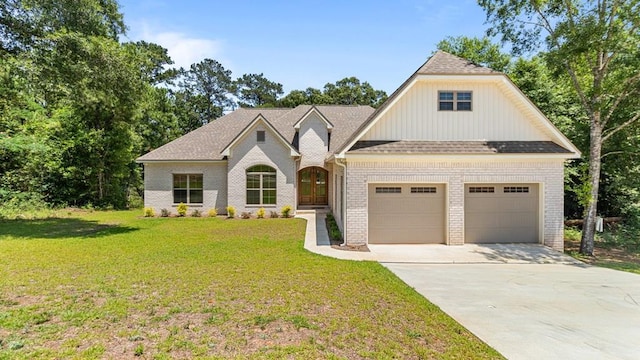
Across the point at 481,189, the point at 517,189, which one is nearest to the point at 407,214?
the point at 481,189

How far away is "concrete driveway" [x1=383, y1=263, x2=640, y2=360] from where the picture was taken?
15.6ft

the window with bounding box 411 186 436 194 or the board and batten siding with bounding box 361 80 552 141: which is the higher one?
the board and batten siding with bounding box 361 80 552 141

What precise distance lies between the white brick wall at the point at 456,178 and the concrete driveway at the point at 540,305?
7.06 ft

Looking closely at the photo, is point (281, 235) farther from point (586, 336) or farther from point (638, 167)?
point (638, 167)

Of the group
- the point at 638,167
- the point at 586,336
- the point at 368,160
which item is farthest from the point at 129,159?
the point at 638,167

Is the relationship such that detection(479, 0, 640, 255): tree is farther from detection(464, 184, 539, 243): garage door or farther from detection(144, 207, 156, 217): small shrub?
detection(144, 207, 156, 217): small shrub

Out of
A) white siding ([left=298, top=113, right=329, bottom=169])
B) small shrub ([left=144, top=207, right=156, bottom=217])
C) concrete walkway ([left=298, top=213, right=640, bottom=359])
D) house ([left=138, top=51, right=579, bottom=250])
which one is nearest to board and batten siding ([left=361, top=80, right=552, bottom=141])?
house ([left=138, top=51, right=579, bottom=250])

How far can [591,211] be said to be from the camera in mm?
11305

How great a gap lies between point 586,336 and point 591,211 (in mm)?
8311

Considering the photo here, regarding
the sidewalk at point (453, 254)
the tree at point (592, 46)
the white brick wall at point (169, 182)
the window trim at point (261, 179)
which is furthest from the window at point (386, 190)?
the white brick wall at point (169, 182)

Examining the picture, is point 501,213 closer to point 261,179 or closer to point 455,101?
point 455,101

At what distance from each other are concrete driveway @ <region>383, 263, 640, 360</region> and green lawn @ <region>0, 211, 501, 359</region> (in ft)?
1.92

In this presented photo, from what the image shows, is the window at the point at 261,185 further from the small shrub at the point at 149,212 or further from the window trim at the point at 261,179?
the small shrub at the point at 149,212

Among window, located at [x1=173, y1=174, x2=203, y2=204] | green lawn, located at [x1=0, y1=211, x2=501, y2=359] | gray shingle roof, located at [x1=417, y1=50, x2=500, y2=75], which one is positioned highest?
gray shingle roof, located at [x1=417, y1=50, x2=500, y2=75]
